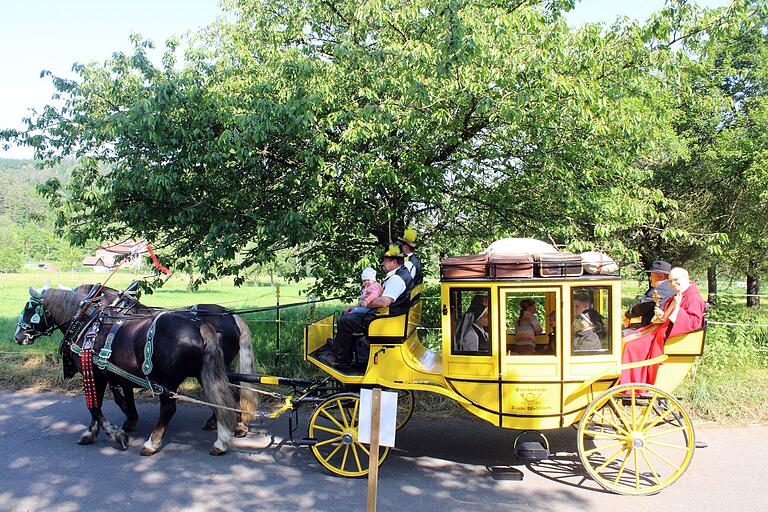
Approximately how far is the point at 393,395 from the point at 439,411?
11.0 feet

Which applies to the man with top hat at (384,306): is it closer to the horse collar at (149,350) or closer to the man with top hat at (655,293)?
the horse collar at (149,350)

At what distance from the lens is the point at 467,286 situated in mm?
4977

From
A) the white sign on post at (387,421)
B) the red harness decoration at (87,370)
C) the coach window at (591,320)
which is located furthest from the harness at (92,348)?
the coach window at (591,320)

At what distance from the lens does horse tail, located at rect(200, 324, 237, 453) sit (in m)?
5.91

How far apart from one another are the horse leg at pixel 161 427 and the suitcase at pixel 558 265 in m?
3.89

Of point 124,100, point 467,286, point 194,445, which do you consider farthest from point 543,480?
point 124,100

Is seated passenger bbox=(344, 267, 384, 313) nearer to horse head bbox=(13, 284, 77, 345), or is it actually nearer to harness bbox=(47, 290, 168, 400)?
harness bbox=(47, 290, 168, 400)

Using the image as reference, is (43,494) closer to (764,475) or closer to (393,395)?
(393,395)

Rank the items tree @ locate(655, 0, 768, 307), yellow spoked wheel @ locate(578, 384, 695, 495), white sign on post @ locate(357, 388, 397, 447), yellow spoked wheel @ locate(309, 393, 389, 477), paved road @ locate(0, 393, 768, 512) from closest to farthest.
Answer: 1. white sign on post @ locate(357, 388, 397, 447)
2. paved road @ locate(0, 393, 768, 512)
3. yellow spoked wheel @ locate(578, 384, 695, 495)
4. yellow spoked wheel @ locate(309, 393, 389, 477)
5. tree @ locate(655, 0, 768, 307)

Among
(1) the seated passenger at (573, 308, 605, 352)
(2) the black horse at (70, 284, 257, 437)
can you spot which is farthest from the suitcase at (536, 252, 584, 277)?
(2) the black horse at (70, 284, 257, 437)

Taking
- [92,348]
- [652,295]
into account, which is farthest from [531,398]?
[92,348]

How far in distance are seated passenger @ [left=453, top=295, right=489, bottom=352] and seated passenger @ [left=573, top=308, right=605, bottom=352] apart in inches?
30.8

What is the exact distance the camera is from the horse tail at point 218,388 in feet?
19.4

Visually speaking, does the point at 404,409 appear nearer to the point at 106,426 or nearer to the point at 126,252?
the point at 106,426
